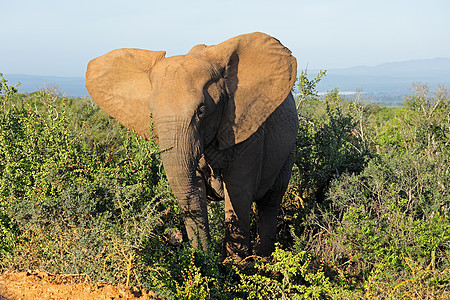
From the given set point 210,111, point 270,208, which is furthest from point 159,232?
point 270,208

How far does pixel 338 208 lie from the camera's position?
21.1ft

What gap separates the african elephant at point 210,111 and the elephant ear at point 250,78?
1 cm

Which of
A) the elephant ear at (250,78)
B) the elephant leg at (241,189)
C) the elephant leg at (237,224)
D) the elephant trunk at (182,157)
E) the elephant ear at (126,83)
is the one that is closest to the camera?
the elephant trunk at (182,157)

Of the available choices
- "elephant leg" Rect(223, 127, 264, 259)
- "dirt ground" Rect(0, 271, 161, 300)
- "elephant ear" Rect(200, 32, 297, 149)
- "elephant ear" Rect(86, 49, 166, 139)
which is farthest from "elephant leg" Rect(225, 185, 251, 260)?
"dirt ground" Rect(0, 271, 161, 300)

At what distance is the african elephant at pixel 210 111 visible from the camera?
155 inches

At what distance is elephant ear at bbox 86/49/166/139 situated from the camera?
453 cm

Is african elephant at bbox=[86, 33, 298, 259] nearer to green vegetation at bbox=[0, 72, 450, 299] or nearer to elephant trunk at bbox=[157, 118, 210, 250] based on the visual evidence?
elephant trunk at bbox=[157, 118, 210, 250]

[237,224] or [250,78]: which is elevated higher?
[250,78]

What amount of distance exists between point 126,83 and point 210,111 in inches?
46.3

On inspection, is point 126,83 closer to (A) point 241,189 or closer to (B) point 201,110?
(B) point 201,110

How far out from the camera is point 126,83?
473 cm

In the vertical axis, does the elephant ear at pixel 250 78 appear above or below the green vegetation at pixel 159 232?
above

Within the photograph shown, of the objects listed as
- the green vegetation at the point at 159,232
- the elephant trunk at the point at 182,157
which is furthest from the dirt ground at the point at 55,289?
the elephant trunk at the point at 182,157

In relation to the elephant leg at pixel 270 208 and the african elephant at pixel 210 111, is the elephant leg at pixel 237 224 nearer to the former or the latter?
the african elephant at pixel 210 111
